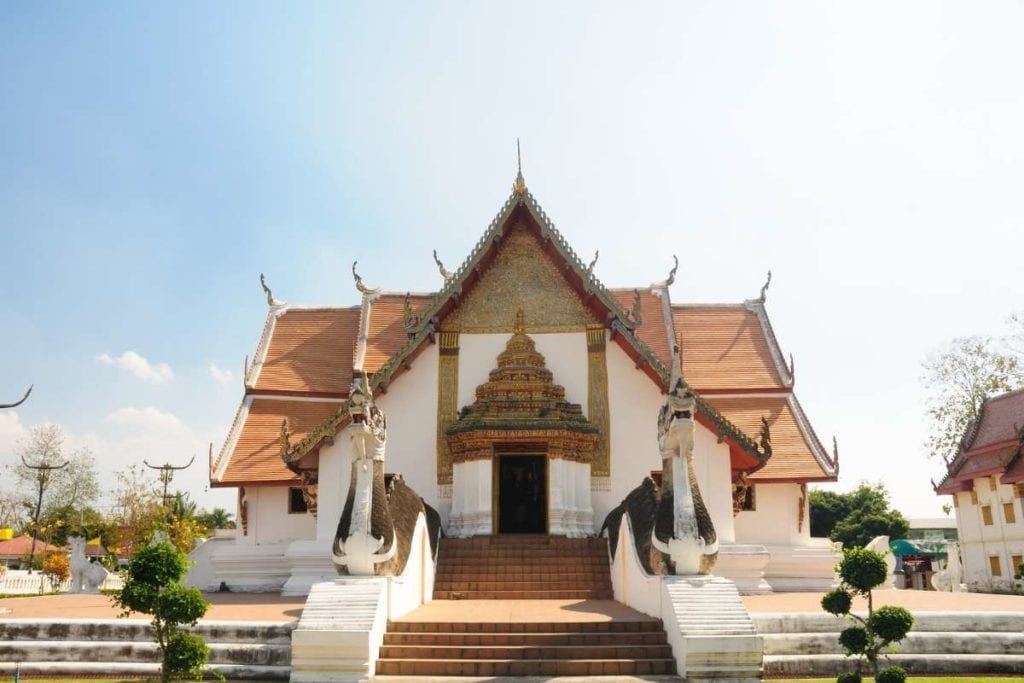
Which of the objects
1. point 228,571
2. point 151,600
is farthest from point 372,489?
point 228,571

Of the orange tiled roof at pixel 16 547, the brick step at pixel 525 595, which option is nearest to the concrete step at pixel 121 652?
the brick step at pixel 525 595

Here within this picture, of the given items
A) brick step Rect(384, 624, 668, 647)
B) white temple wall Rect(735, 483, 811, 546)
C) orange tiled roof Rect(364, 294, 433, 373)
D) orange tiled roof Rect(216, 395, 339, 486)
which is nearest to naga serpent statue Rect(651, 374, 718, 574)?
brick step Rect(384, 624, 668, 647)

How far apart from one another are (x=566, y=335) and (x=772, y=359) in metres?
4.09

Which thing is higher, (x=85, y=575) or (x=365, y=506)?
(x=365, y=506)

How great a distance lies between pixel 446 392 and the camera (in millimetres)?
12844

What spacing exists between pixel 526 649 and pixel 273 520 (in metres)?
7.06

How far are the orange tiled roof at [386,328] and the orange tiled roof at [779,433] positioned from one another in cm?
533

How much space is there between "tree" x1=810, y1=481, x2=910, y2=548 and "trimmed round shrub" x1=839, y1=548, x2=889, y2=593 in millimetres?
30600

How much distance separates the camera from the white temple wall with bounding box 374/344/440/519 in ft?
41.1

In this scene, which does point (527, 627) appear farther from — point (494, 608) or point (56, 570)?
point (56, 570)

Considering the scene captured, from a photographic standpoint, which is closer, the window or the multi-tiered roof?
the multi-tiered roof

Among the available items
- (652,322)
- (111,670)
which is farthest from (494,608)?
(652,322)

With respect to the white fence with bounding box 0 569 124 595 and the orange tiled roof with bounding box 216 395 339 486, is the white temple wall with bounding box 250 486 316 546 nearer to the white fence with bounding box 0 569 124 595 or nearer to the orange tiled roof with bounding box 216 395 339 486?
the orange tiled roof with bounding box 216 395 339 486

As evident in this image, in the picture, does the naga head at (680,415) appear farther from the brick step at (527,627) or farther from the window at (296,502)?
the window at (296,502)
